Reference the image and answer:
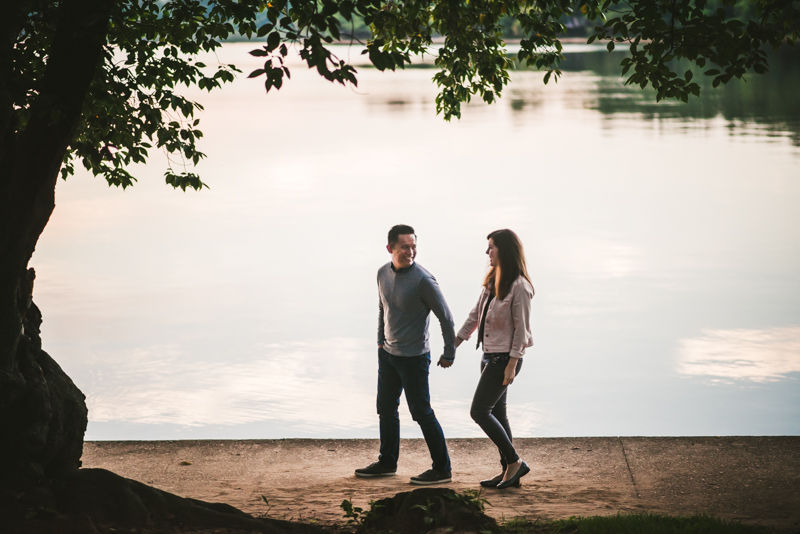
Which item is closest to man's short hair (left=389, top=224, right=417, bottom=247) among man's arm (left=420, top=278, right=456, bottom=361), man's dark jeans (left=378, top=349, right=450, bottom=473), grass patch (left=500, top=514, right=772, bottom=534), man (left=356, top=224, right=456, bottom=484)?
man (left=356, top=224, right=456, bottom=484)

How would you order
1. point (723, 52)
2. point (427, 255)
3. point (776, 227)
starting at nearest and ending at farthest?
1. point (723, 52)
2. point (427, 255)
3. point (776, 227)

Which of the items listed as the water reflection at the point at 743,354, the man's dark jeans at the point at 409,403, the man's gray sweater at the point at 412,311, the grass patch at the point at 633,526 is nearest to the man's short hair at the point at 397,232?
the man's gray sweater at the point at 412,311

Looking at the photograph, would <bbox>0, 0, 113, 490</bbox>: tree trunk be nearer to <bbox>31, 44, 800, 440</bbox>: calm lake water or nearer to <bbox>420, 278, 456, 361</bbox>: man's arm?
<bbox>420, 278, 456, 361</bbox>: man's arm

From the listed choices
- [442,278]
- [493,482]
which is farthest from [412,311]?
[442,278]

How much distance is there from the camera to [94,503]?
4.62 meters

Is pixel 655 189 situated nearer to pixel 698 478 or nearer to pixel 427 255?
pixel 427 255

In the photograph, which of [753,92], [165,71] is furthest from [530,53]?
[753,92]

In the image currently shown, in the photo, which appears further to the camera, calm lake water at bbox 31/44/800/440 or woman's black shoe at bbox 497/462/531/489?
calm lake water at bbox 31/44/800/440

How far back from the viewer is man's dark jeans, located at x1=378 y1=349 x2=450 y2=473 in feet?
20.2

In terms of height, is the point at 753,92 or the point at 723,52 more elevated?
the point at 753,92

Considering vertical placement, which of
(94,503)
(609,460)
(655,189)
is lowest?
(609,460)

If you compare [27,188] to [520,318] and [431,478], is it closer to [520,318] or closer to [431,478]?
[520,318]

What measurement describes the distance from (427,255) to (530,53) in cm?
853

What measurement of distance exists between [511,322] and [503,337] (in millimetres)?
123
